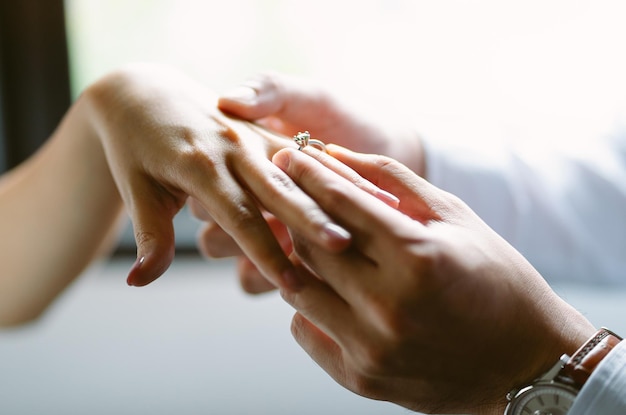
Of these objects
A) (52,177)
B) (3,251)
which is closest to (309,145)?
(52,177)

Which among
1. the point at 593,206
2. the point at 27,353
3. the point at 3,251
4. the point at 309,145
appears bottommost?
the point at 27,353

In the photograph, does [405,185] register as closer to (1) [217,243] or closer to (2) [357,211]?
(2) [357,211]

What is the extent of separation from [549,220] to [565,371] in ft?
1.24

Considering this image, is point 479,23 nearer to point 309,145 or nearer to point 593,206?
point 593,206

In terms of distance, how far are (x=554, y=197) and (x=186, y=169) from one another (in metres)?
0.46

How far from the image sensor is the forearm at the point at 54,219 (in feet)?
2.44

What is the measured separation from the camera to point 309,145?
586 millimetres

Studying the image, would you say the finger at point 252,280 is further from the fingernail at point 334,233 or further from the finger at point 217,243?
the fingernail at point 334,233

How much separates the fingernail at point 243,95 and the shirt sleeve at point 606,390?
40 centimetres

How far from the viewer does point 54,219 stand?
79 centimetres

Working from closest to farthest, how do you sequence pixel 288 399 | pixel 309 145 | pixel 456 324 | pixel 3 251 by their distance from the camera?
1. pixel 456 324
2. pixel 309 145
3. pixel 3 251
4. pixel 288 399

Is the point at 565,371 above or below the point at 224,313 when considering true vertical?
above

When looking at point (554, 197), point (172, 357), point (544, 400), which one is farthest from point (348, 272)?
point (172, 357)

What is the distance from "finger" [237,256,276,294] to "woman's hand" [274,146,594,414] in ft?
1.01
